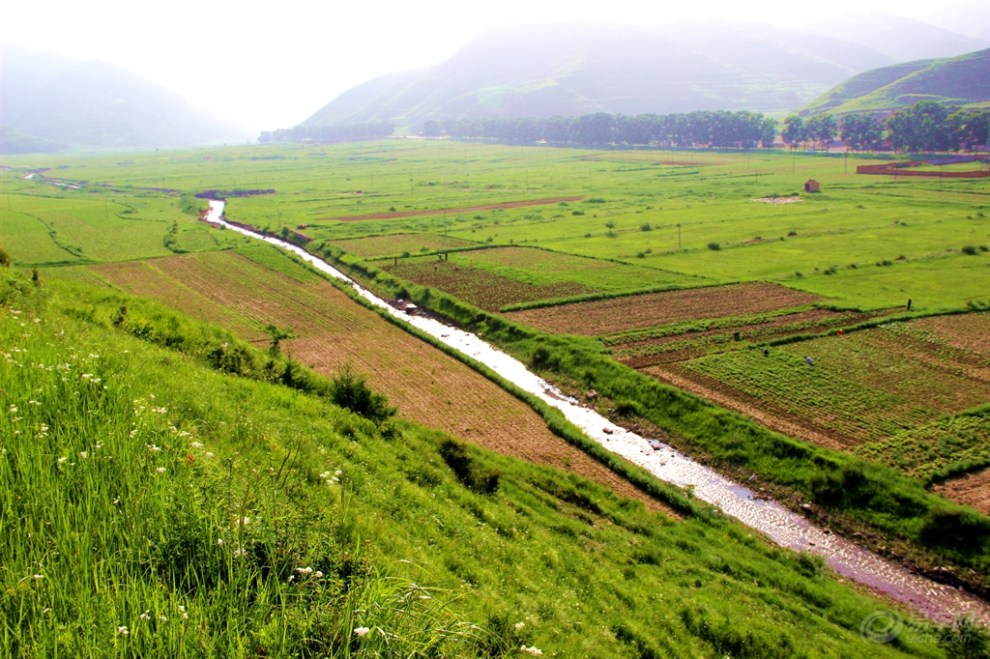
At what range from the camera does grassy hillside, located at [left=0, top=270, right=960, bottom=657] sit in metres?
5.85

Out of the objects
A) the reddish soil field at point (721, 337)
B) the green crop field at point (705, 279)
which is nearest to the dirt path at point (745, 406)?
the green crop field at point (705, 279)

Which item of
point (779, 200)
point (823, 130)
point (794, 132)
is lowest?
point (779, 200)

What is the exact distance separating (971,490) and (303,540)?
23464 millimetres

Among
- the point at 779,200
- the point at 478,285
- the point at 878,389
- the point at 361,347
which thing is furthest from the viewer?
the point at 779,200

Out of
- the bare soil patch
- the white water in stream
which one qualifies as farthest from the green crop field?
the bare soil patch

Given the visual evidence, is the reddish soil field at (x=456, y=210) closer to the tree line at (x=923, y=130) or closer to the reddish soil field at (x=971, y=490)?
the reddish soil field at (x=971, y=490)

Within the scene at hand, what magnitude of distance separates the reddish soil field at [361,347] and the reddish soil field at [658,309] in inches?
336

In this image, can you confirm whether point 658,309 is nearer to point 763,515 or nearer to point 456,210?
point 763,515

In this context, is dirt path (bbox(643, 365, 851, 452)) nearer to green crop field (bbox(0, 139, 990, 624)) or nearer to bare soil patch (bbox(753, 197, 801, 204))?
green crop field (bbox(0, 139, 990, 624))

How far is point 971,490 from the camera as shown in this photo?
72.7 feet

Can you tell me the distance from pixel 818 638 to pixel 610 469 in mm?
11135

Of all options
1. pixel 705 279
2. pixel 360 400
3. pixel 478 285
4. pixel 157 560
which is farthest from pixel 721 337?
pixel 157 560

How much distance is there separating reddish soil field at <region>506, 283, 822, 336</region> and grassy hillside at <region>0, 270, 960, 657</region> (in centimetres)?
1921

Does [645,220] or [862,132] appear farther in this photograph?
[862,132]
